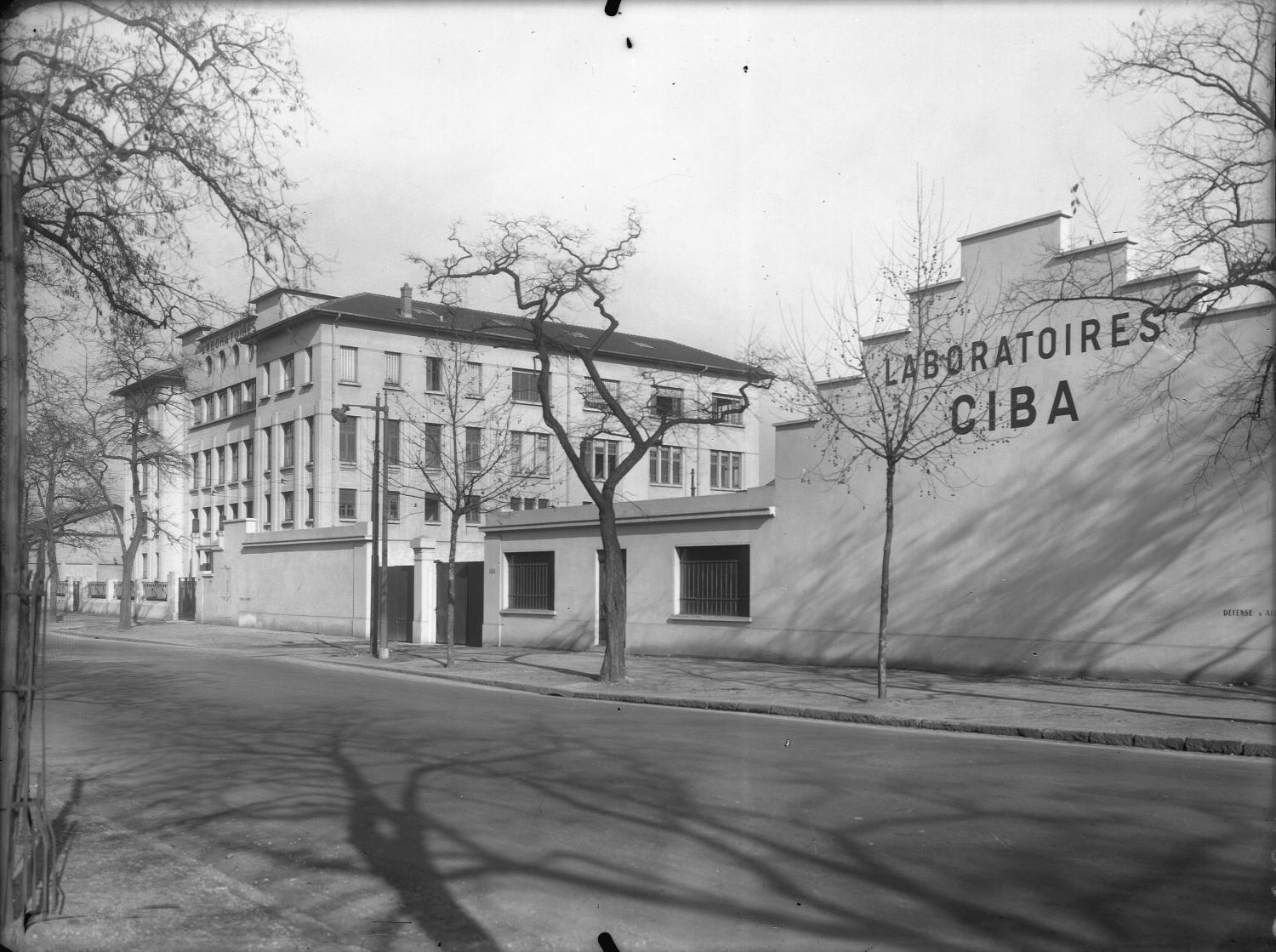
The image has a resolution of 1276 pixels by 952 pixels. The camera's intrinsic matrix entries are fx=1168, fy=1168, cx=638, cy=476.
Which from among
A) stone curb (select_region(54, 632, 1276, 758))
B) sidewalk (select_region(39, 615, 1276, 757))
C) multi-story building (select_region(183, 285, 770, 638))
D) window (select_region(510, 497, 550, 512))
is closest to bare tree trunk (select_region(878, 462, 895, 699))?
sidewalk (select_region(39, 615, 1276, 757))

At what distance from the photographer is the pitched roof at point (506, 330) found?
2216 centimetres

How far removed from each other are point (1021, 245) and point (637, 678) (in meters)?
9.63

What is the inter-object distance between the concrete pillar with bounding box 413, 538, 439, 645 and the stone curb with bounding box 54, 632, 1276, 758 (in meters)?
11.7

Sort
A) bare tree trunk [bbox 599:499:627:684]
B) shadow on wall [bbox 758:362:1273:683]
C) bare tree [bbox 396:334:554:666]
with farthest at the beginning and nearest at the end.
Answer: bare tree [bbox 396:334:554:666], bare tree trunk [bbox 599:499:627:684], shadow on wall [bbox 758:362:1273:683]

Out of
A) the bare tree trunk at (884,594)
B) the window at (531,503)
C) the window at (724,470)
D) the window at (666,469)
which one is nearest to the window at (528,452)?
the window at (531,503)

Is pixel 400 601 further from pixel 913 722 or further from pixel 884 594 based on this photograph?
pixel 913 722

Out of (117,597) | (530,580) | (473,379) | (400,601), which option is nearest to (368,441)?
(400,601)

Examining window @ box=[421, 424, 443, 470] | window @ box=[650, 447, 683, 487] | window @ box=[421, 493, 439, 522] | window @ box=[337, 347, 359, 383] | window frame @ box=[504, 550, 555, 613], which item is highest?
window @ box=[337, 347, 359, 383]

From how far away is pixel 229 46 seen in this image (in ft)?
26.9

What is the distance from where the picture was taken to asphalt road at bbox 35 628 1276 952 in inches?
214

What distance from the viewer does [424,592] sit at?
33156 mm

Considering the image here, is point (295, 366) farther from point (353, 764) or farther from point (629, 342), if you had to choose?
point (353, 764)

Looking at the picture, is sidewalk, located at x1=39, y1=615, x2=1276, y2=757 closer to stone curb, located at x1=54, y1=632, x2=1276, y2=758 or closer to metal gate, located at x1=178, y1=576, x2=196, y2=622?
stone curb, located at x1=54, y1=632, x2=1276, y2=758

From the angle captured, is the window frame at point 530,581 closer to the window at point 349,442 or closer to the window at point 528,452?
the window at point 528,452
